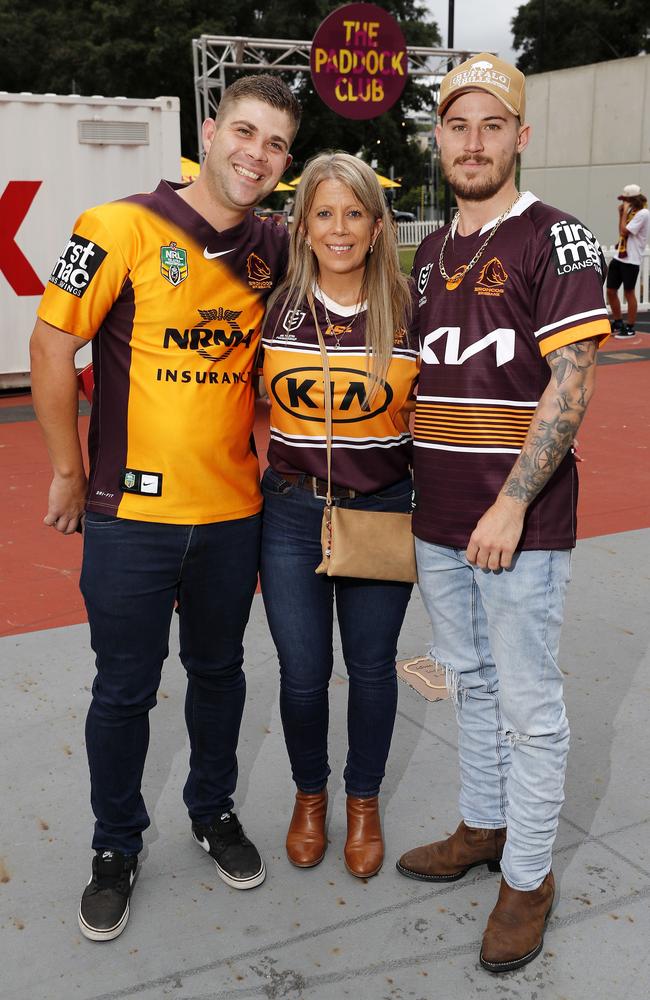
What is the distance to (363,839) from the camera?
113 inches

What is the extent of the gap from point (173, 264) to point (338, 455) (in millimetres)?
653

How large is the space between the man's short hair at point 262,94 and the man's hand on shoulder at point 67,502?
1050 millimetres

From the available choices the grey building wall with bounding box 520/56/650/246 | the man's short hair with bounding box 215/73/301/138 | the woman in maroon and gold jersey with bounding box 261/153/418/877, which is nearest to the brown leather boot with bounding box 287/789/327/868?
the woman in maroon and gold jersey with bounding box 261/153/418/877

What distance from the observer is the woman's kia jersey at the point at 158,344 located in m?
2.49

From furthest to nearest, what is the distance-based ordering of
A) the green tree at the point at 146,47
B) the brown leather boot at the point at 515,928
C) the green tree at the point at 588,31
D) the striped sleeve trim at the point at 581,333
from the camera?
1. the green tree at the point at 588,31
2. the green tree at the point at 146,47
3. the brown leather boot at the point at 515,928
4. the striped sleeve trim at the point at 581,333

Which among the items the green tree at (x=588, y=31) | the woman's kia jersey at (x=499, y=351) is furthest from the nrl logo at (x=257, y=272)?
the green tree at (x=588, y=31)

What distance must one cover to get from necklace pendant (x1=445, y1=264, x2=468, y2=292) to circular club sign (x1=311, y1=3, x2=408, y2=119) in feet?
44.0

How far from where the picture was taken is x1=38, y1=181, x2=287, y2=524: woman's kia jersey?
98.1 inches

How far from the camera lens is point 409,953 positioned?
250cm

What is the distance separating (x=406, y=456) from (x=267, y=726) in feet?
4.44

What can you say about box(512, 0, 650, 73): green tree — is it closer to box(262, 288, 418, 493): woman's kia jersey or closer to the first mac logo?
box(262, 288, 418, 493): woman's kia jersey

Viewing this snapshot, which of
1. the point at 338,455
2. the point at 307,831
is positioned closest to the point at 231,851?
the point at 307,831

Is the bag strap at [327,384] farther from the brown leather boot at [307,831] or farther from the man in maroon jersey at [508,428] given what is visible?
the brown leather boot at [307,831]

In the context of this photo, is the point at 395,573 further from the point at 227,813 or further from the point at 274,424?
the point at 227,813
